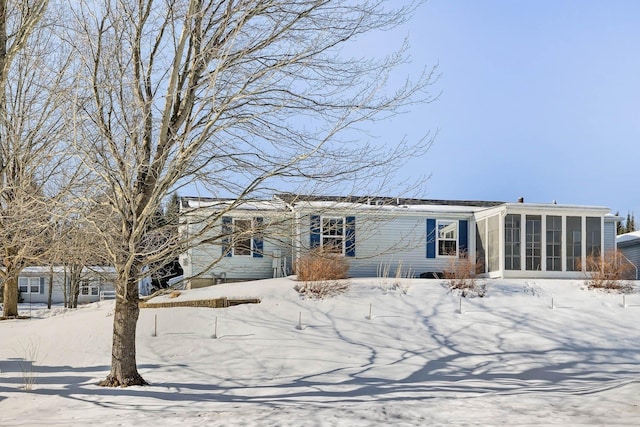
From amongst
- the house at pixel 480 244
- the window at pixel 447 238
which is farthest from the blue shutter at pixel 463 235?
the window at pixel 447 238

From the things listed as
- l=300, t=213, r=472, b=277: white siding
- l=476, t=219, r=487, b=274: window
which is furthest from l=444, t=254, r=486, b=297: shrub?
l=476, t=219, r=487, b=274: window

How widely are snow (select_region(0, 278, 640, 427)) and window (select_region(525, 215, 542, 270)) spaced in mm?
2159

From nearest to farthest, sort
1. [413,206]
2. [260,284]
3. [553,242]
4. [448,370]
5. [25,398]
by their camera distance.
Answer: [25,398]
[448,370]
[260,284]
[553,242]
[413,206]

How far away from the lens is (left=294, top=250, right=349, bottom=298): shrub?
67.2 ft

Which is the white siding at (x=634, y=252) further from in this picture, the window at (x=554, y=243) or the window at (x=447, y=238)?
the window at (x=447, y=238)

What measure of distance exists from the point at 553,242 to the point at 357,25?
16567mm

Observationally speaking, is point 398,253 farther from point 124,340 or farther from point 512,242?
point 124,340

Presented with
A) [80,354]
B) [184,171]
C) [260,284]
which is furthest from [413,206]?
[184,171]

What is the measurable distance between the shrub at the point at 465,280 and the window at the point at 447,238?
12.5 feet

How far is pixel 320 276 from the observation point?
21344 millimetres

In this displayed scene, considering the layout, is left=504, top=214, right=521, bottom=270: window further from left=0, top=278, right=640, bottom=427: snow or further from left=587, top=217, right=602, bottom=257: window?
left=587, top=217, right=602, bottom=257: window

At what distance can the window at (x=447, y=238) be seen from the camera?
86.9 ft

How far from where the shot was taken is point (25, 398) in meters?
11.0

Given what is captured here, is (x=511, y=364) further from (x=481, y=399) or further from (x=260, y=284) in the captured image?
(x=260, y=284)
